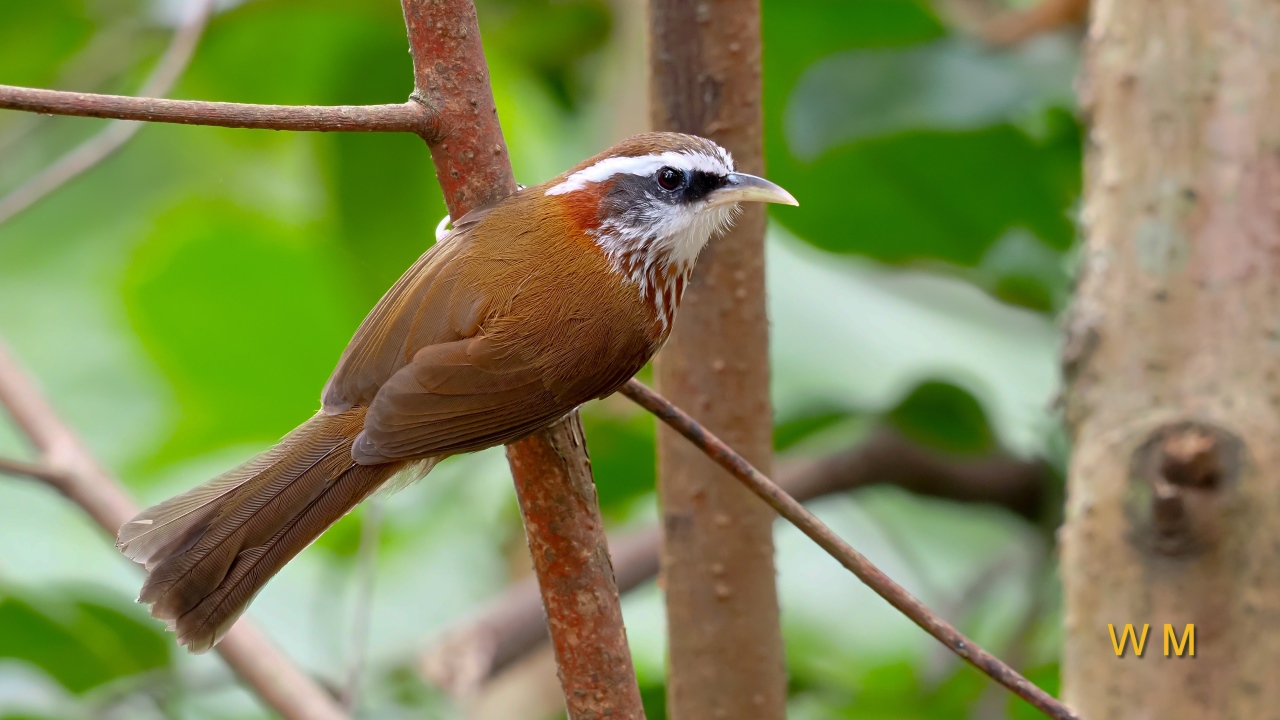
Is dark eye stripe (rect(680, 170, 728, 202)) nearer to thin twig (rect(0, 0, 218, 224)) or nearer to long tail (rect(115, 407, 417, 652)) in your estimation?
long tail (rect(115, 407, 417, 652))

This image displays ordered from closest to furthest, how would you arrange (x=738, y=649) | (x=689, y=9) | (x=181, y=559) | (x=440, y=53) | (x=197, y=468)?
(x=440, y=53), (x=181, y=559), (x=689, y=9), (x=738, y=649), (x=197, y=468)

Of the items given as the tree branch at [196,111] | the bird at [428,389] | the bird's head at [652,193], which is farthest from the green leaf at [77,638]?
the tree branch at [196,111]

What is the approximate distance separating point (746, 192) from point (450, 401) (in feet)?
1.43

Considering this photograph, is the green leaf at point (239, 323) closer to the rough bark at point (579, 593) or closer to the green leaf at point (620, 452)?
the green leaf at point (620, 452)

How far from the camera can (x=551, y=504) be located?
50.0 inches

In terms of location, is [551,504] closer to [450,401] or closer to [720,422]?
[450,401]

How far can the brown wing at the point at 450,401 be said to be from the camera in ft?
4.33

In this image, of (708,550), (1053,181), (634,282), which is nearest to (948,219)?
(1053,181)

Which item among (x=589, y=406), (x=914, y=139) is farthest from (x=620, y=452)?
(x=914, y=139)

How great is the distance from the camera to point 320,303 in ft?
9.89

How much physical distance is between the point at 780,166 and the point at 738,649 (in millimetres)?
1494

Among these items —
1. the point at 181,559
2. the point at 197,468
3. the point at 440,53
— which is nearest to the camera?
the point at 440,53

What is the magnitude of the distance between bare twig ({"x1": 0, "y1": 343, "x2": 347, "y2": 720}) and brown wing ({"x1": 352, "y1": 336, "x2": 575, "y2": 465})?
0.70 metres

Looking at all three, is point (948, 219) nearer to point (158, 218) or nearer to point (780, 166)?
point (780, 166)
